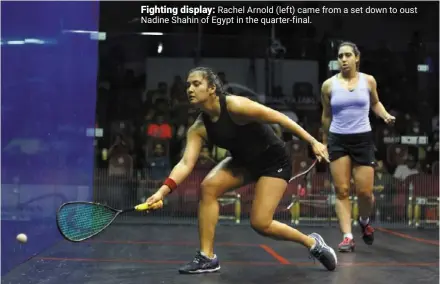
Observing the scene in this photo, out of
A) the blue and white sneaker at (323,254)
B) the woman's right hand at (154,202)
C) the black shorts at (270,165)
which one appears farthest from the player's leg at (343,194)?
the woman's right hand at (154,202)

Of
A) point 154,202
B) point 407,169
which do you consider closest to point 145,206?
point 154,202

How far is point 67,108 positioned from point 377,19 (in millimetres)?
3516

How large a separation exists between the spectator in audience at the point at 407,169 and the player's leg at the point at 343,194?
223 centimetres

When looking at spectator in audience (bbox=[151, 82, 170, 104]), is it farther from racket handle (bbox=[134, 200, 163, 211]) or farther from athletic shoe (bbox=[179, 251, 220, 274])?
racket handle (bbox=[134, 200, 163, 211])

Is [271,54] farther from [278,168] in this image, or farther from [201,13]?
[278,168]

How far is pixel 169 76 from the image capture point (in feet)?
19.7

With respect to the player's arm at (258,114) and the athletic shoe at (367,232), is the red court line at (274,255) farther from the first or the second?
the player's arm at (258,114)

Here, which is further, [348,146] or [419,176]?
[419,176]

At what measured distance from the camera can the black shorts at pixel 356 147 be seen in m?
3.47

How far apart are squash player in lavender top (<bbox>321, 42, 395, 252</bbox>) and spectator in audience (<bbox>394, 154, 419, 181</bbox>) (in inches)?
88.5

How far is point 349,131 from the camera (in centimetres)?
348

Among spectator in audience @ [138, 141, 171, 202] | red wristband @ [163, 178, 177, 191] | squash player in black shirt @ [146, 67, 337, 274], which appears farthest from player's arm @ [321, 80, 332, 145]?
spectator in audience @ [138, 141, 171, 202]

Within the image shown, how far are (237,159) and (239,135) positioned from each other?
18 centimetres

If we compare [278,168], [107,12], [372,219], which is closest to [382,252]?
[278,168]
